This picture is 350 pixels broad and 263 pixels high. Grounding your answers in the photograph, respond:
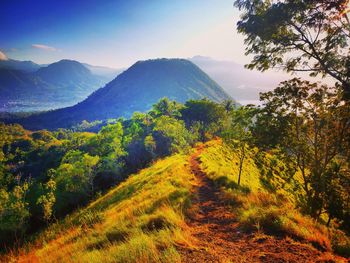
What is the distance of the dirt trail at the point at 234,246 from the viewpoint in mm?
6309

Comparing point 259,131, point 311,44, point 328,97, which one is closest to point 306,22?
point 311,44

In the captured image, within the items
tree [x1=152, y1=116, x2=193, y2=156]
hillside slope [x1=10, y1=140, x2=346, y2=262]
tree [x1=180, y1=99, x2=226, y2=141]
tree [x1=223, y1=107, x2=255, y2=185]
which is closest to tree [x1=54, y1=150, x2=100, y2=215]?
tree [x1=152, y1=116, x2=193, y2=156]

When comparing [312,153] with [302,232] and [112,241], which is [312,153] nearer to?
[302,232]

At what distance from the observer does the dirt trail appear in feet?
20.7

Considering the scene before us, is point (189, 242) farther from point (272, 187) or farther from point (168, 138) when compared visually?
point (168, 138)

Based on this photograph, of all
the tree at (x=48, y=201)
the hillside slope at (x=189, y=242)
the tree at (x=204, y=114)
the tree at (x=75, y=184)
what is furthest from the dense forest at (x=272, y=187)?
the tree at (x=204, y=114)

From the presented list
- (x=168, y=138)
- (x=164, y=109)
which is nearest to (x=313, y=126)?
(x=168, y=138)

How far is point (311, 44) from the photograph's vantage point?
40.7ft

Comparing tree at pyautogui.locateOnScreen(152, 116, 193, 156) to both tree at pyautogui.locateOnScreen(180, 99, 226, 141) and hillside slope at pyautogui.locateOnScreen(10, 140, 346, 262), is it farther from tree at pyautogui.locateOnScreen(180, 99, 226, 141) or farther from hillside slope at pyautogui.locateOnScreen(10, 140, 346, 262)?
hillside slope at pyautogui.locateOnScreen(10, 140, 346, 262)

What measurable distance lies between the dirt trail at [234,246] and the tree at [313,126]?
10.0 meters

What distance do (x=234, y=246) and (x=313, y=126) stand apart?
13.9 metres

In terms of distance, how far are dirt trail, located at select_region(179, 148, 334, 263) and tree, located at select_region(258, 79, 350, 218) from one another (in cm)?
1000

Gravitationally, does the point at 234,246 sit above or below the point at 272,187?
above

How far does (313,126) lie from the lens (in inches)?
680
